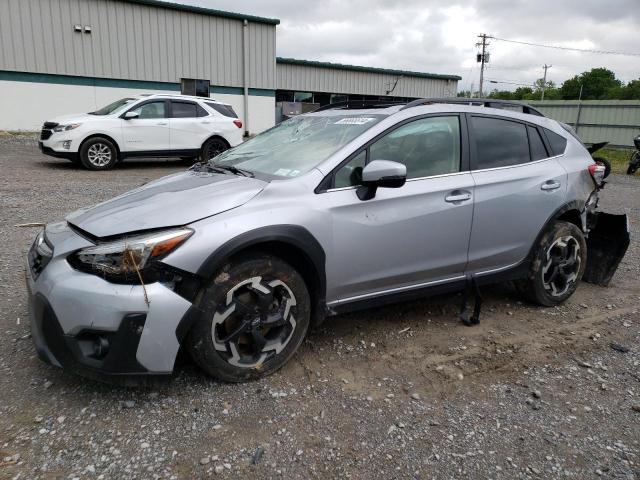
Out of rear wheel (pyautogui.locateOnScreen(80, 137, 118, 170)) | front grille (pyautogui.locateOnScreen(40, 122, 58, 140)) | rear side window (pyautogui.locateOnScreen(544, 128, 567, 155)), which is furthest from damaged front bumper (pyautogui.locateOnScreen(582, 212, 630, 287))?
front grille (pyautogui.locateOnScreen(40, 122, 58, 140))

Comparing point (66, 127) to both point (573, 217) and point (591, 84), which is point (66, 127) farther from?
point (591, 84)

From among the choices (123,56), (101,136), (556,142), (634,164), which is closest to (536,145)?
(556,142)

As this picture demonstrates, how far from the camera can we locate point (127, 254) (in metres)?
2.44

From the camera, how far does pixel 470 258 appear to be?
3.62 metres

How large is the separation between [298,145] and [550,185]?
2043 mm

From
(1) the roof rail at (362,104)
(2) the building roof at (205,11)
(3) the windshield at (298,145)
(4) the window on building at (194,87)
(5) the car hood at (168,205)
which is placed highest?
(2) the building roof at (205,11)

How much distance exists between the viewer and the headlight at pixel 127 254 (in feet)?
8.00

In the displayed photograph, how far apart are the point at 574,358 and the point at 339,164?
207 centimetres

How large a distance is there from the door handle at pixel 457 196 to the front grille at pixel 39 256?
2.46 m

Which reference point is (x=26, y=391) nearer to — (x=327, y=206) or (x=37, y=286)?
(x=37, y=286)

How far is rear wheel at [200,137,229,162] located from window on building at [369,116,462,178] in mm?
9545

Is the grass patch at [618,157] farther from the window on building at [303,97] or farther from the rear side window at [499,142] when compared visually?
the window on building at [303,97]

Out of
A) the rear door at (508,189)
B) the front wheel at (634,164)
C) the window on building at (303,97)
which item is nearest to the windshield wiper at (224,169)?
the rear door at (508,189)

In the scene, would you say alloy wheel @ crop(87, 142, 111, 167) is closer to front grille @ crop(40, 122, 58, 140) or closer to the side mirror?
front grille @ crop(40, 122, 58, 140)
